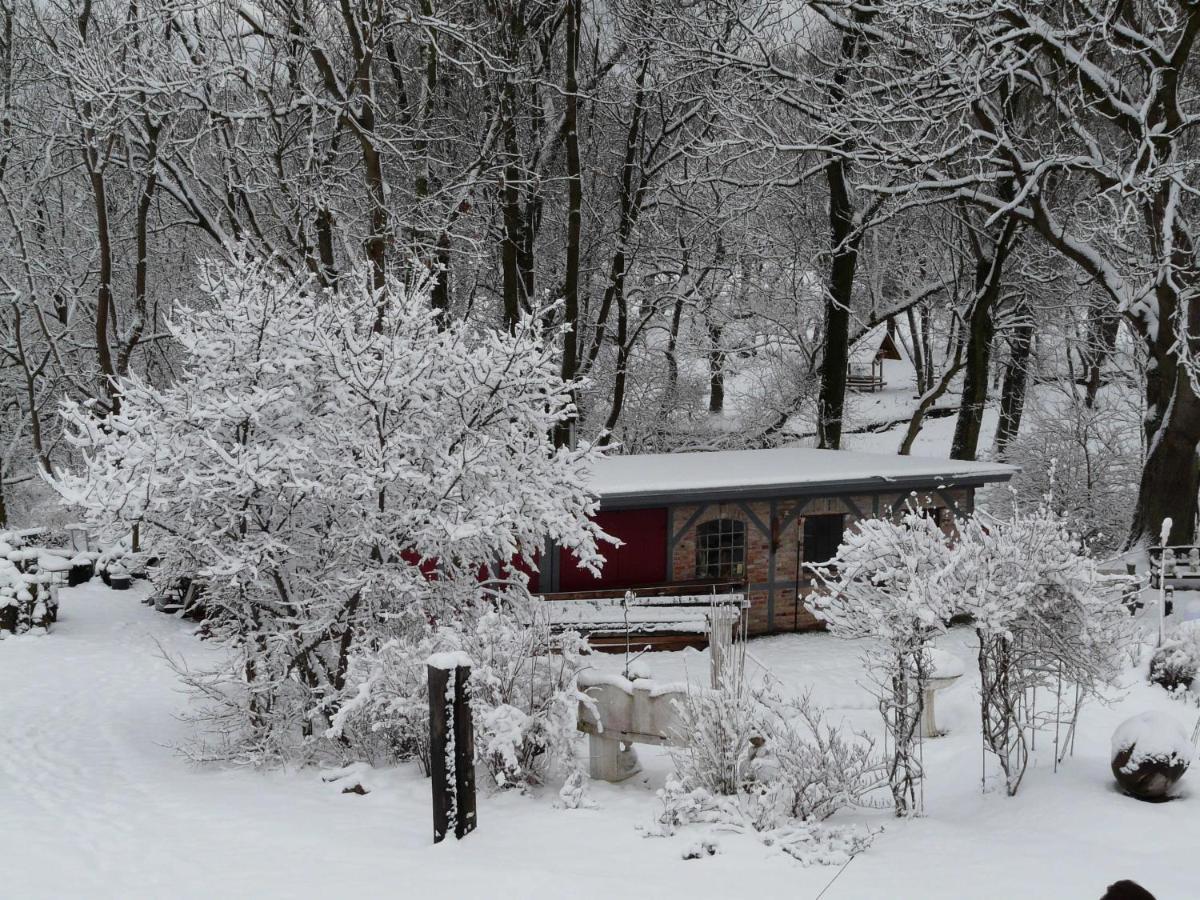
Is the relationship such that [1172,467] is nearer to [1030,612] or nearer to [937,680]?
[937,680]

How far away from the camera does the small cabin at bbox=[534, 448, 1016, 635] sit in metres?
15.7

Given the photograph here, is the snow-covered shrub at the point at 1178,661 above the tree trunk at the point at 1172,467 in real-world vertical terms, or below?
below

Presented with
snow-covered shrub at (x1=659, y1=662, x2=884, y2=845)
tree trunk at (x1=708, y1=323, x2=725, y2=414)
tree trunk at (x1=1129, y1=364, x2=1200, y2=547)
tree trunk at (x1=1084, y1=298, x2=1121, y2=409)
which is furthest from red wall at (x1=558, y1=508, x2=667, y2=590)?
tree trunk at (x1=1084, y1=298, x2=1121, y2=409)

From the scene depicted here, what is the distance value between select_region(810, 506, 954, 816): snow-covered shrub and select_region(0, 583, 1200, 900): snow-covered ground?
0.68 metres

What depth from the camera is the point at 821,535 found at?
17000 millimetres

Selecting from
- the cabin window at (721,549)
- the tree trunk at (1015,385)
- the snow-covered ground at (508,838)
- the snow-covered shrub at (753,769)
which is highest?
the tree trunk at (1015,385)

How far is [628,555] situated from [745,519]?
192 centimetres

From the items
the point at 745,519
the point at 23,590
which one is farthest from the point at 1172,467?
the point at 23,590

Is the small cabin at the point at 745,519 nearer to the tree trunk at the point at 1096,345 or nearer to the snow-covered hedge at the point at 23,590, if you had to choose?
the snow-covered hedge at the point at 23,590

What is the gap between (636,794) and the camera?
8820 millimetres

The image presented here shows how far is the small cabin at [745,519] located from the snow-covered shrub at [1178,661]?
16.2ft

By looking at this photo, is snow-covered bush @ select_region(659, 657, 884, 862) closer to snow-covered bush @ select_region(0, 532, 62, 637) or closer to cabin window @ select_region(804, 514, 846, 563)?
cabin window @ select_region(804, 514, 846, 563)

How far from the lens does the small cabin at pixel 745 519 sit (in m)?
15.7

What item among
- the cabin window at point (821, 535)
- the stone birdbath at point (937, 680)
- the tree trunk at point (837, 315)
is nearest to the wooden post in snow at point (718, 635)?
the stone birdbath at point (937, 680)
